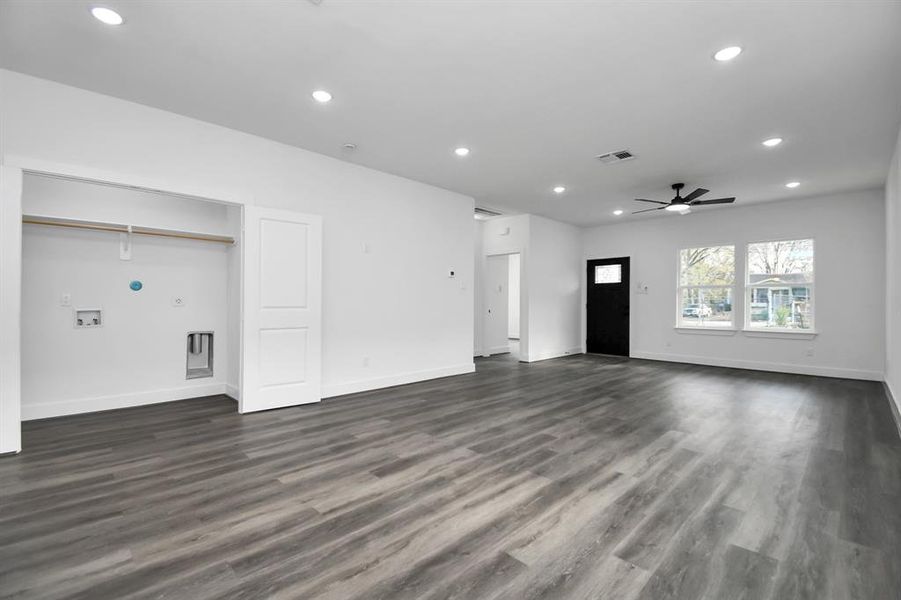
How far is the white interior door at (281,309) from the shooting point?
441cm

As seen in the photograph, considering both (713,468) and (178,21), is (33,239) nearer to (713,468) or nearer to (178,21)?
(178,21)

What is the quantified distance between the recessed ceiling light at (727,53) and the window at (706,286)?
581 centimetres

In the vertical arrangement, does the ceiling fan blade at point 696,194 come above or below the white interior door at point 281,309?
above

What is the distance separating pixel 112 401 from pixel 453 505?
4150mm

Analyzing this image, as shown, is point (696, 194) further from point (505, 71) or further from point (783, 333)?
point (505, 71)

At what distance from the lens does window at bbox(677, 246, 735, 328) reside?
25.7 feet

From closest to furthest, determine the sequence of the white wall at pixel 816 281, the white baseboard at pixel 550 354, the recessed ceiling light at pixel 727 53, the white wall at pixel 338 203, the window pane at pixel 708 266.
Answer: the recessed ceiling light at pixel 727 53 < the white wall at pixel 338 203 < the white wall at pixel 816 281 < the window pane at pixel 708 266 < the white baseboard at pixel 550 354

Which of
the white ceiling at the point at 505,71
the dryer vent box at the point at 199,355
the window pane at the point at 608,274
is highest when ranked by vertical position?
the white ceiling at the point at 505,71

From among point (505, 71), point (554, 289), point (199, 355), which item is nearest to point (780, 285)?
point (554, 289)

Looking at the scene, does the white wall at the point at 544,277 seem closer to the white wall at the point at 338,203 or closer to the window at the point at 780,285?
the white wall at the point at 338,203

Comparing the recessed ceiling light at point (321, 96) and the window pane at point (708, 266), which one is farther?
the window pane at point (708, 266)

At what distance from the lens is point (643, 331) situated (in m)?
8.88

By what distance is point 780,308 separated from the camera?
24.0ft

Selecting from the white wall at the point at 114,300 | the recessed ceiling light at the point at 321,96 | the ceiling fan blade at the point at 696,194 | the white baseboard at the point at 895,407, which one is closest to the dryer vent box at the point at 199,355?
the white wall at the point at 114,300
